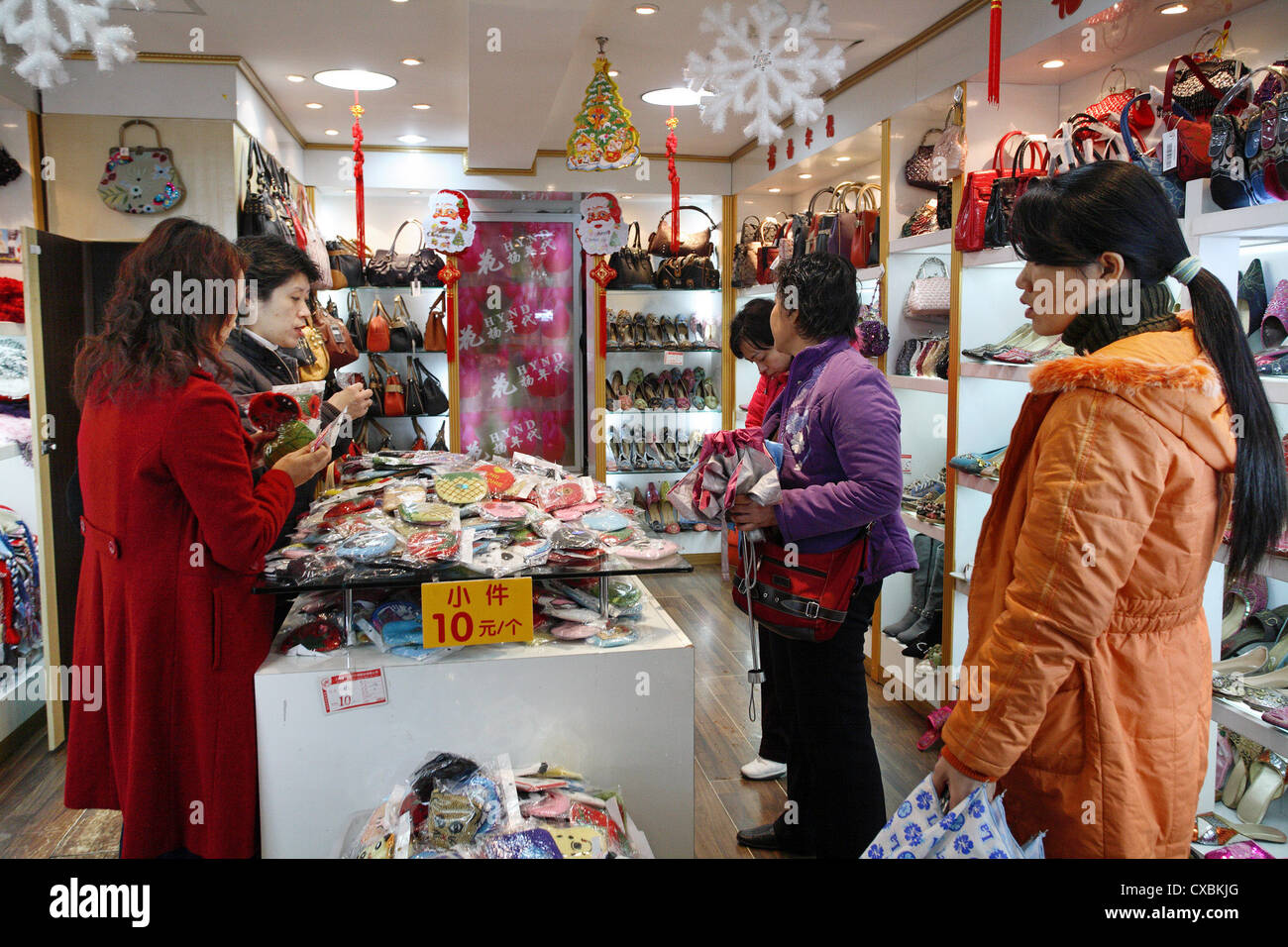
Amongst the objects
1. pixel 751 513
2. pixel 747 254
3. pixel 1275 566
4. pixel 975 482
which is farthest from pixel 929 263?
pixel 751 513

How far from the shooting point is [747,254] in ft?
19.4

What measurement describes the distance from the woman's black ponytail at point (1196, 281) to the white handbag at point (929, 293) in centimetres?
241

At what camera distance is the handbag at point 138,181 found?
12.4ft

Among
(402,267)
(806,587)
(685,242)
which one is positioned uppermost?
(685,242)

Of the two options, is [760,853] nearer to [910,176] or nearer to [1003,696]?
[1003,696]

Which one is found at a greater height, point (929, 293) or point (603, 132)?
point (603, 132)

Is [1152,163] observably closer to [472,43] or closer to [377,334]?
[472,43]

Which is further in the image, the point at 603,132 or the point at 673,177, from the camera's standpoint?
the point at 673,177

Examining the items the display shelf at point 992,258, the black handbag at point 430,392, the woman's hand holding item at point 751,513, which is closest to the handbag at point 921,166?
the display shelf at point 992,258

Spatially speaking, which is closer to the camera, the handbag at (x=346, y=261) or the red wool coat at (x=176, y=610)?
the red wool coat at (x=176, y=610)

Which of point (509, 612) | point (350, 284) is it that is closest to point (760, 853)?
point (509, 612)

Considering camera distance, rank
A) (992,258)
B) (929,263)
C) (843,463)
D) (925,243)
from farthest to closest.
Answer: (929,263), (925,243), (992,258), (843,463)

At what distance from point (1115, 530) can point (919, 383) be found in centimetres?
274

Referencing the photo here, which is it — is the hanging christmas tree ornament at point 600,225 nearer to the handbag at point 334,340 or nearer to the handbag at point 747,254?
the handbag at point 747,254
